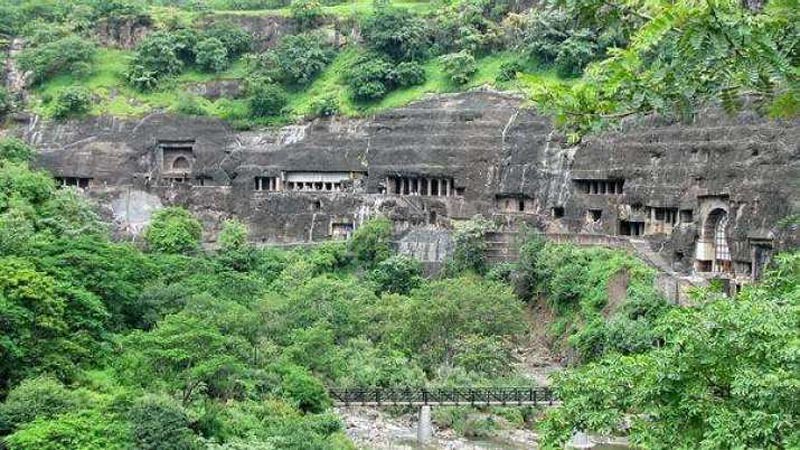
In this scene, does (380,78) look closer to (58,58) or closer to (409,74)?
(409,74)

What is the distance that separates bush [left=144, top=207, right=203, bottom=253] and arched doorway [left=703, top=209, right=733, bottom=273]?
2261 cm

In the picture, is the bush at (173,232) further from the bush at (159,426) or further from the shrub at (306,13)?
the bush at (159,426)

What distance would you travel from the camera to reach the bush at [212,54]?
61.7m

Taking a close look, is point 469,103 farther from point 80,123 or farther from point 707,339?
point 707,339

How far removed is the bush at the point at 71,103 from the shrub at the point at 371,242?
18719 mm

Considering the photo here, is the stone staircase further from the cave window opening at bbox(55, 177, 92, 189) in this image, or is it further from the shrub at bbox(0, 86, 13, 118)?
the shrub at bbox(0, 86, 13, 118)

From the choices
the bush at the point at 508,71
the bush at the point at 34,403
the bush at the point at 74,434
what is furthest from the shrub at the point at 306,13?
the bush at the point at 74,434

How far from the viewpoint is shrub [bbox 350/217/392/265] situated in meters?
48.5

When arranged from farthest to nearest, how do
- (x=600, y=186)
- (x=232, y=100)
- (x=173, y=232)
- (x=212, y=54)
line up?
(x=212, y=54)
(x=232, y=100)
(x=173, y=232)
(x=600, y=186)

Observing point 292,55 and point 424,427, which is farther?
point 292,55

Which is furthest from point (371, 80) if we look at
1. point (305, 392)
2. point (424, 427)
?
point (305, 392)

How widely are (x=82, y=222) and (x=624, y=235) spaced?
21.9 m

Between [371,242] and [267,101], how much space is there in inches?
503

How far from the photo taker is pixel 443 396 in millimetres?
32875
